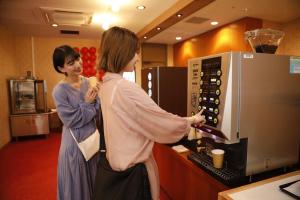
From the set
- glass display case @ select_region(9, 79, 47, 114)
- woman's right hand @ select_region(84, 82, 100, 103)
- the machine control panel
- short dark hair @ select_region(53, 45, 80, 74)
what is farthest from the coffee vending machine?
glass display case @ select_region(9, 79, 47, 114)

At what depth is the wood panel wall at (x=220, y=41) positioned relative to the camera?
3.76m

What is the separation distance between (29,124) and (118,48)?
4.63m

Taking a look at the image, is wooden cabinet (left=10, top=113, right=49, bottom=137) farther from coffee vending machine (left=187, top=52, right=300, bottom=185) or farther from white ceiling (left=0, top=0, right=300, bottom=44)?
coffee vending machine (left=187, top=52, right=300, bottom=185)

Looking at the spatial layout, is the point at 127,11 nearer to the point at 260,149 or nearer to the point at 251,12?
the point at 251,12

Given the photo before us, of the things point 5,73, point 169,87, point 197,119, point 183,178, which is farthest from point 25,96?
point 197,119

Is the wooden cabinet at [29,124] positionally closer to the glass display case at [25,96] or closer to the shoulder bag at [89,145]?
the glass display case at [25,96]

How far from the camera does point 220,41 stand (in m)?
4.36

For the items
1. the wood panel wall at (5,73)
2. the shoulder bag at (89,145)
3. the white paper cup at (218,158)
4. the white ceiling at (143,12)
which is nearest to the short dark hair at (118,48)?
the shoulder bag at (89,145)

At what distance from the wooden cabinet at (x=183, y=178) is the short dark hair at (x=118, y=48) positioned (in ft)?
2.78

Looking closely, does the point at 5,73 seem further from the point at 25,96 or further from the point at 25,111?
the point at 25,111

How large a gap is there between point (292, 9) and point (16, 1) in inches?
174

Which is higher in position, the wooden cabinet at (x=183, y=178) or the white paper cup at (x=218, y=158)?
the white paper cup at (x=218, y=158)

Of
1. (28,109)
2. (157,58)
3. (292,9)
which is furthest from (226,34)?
(28,109)

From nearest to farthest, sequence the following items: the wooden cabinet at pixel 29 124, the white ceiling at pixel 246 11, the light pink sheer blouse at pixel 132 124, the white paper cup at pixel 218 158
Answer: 1. the light pink sheer blouse at pixel 132 124
2. the white paper cup at pixel 218 158
3. the white ceiling at pixel 246 11
4. the wooden cabinet at pixel 29 124
